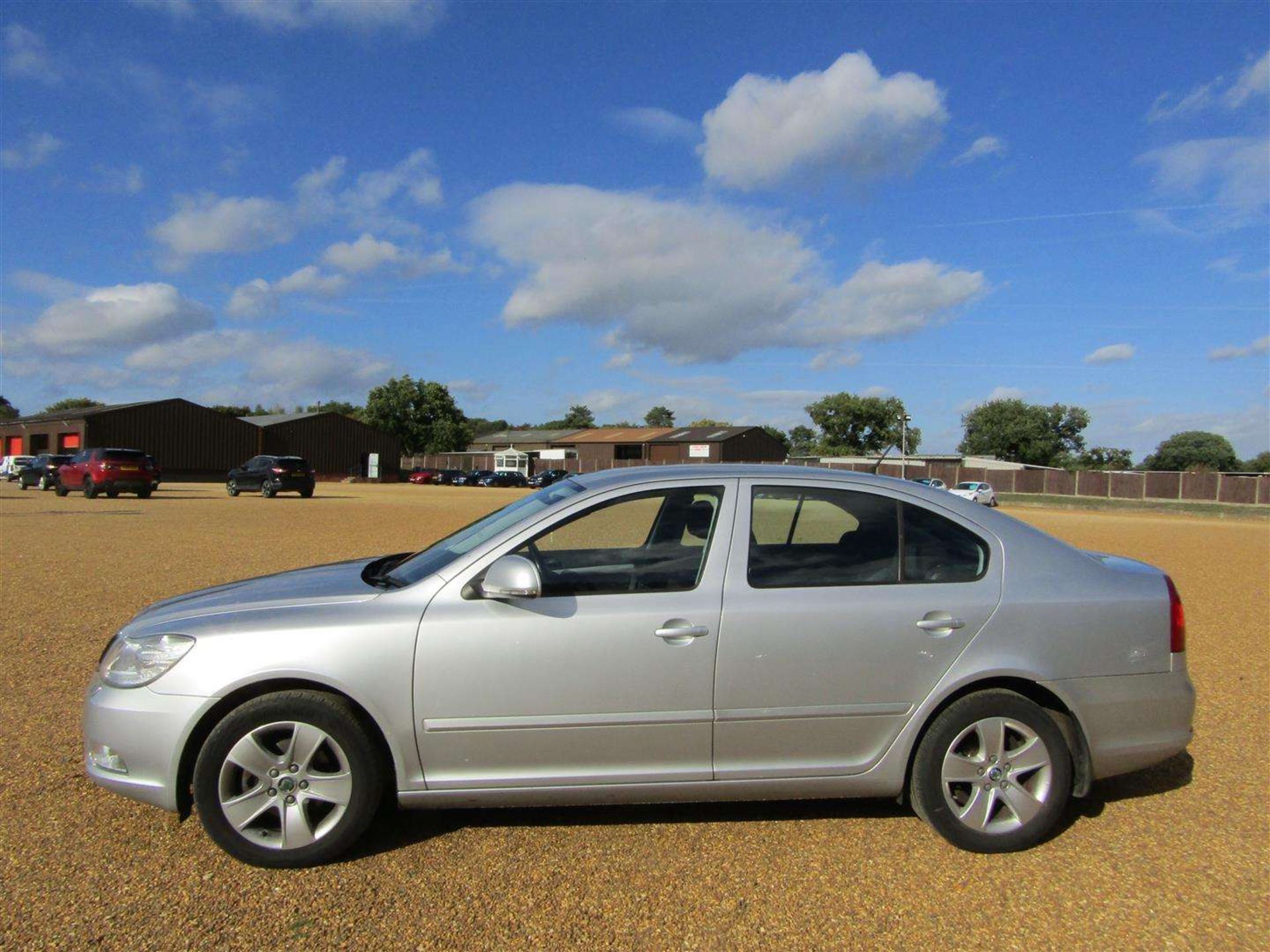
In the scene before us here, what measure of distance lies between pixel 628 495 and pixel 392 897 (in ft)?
5.83

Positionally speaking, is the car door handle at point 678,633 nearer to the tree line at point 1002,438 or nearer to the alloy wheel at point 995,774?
the alloy wheel at point 995,774

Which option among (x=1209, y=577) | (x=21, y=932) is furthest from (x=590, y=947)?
(x=1209, y=577)

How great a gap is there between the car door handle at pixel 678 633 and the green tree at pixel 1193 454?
114m

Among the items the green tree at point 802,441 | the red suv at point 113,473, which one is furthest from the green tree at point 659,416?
the red suv at point 113,473

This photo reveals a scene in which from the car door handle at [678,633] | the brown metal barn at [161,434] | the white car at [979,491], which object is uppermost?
the brown metal barn at [161,434]

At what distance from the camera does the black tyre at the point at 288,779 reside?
3.34 metres

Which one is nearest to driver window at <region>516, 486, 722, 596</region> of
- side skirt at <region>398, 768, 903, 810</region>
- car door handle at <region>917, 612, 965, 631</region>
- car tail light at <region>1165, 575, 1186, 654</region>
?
side skirt at <region>398, 768, 903, 810</region>

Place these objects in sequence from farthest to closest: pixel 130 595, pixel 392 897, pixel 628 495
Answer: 1. pixel 130 595
2. pixel 628 495
3. pixel 392 897

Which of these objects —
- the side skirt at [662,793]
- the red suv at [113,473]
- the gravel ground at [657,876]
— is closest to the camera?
the gravel ground at [657,876]

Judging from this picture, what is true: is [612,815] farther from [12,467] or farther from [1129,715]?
[12,467]

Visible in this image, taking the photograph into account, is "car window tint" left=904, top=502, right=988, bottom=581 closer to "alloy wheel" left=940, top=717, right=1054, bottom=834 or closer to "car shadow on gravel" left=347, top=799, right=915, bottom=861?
"alloy wheel" left=940, top=717, right=1054, bottom=834

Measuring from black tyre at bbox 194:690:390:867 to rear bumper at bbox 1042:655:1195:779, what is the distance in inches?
110

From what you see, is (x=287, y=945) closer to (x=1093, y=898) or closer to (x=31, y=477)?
(x=1093, y=898)

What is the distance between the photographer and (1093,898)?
330 centimetres
